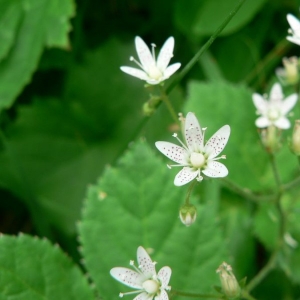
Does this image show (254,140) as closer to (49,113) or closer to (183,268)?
(183,268)

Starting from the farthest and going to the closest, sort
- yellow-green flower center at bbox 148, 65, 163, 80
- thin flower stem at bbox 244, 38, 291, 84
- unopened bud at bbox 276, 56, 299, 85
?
thin flower stem at bbox 244, 38, 291, 84 < unopened bud at bbox 276, 56, 299, 85 < yellow-green flower center at bbox 148, 65, 163, 80

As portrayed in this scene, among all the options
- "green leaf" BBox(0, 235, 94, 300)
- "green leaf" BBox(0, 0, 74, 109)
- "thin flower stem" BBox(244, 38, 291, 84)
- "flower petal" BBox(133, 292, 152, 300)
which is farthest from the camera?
"thin flower stem" BBox(244, 38, 291, 84)

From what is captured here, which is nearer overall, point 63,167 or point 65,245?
point 65,245

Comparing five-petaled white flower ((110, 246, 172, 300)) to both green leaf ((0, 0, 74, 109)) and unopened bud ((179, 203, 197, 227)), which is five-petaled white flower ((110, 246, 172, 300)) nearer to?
unopened bud ((179, 203, 197, 227))

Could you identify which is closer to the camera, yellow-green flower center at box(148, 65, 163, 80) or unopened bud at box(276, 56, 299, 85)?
yellow-green flower center at box(148, 65, 163, 80)

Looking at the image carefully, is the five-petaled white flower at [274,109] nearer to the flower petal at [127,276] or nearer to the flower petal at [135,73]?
the flower petal at [135,73]

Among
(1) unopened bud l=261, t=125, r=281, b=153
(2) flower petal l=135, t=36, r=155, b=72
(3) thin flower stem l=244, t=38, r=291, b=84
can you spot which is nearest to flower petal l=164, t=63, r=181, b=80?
(2) flower petal l=135, t=36, r=155, b=72

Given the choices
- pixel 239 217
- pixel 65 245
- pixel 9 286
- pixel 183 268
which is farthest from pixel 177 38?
pixel 9 286
